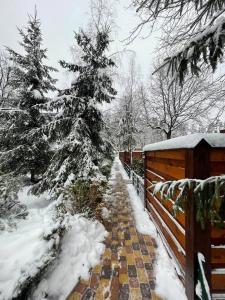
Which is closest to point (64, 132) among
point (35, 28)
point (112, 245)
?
point (112, 245)

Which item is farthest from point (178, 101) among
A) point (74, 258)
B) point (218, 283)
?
point (218, 283)

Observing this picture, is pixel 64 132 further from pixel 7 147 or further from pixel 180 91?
pixel 180 91

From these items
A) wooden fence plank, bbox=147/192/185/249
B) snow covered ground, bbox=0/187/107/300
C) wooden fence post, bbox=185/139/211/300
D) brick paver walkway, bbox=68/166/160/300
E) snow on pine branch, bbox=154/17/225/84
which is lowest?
brick paver walkway, bbox=68/166/160/300

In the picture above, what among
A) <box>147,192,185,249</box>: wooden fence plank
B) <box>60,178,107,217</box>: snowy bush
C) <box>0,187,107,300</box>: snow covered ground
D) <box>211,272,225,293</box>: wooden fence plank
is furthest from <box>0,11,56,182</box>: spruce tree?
<box>211,272,225,293</box>: wooden fence plank

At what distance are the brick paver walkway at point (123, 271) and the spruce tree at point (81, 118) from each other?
2345 millimetres

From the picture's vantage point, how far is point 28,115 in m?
8.83

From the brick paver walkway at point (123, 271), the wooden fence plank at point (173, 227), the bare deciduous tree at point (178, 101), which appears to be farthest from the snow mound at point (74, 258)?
the bare deciduous tree at point (178, 101)

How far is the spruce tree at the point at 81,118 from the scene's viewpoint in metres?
5.79

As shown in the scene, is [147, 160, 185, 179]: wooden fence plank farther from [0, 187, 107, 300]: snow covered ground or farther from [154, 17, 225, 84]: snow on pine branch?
[0, 187, 107, 300]: snow covered ground

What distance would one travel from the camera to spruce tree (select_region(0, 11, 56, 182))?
851 centimetres

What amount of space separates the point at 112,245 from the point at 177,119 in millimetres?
9776

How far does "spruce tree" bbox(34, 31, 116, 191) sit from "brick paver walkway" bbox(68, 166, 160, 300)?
2345 millimetres

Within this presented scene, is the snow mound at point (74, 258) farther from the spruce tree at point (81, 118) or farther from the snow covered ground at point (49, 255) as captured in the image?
the spruce tree at point (81, 118)

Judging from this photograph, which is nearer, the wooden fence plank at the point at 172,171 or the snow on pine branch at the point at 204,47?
the snow on pine branch at the point at 204,47
